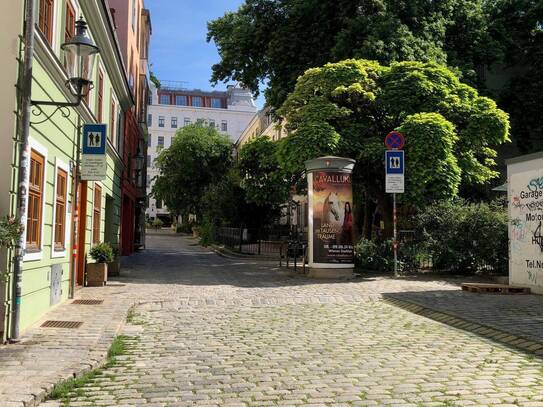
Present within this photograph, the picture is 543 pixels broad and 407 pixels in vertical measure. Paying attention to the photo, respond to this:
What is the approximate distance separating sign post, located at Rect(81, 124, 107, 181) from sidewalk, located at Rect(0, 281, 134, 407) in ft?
7.95

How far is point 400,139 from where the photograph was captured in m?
15.9

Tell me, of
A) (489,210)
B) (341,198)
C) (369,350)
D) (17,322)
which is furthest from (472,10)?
(17,322)

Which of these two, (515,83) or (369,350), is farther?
(515,83)

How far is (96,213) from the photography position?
1599 cm

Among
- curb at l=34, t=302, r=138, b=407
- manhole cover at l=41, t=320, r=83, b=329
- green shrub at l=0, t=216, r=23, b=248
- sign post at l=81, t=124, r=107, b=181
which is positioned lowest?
curb at l=34, t=302, r=138, b=407

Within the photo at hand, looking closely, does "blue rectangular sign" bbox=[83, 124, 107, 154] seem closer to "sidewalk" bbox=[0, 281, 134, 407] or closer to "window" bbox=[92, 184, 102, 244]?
"sidewalk" bbox=[0, 281, 134, 407]

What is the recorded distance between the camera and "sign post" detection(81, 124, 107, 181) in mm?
10812

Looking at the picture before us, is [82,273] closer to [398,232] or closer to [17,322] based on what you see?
[17,322]

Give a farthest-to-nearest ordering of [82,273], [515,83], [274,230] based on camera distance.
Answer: [274,230] < [515,83] < [82,273]

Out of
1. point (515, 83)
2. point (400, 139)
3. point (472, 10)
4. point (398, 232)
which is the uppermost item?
point (472, 10)

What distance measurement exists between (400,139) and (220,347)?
10.1 meters

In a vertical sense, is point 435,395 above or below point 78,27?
below

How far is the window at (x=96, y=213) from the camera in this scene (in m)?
15.5

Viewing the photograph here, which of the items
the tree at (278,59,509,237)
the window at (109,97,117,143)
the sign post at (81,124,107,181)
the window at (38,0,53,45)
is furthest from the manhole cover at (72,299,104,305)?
the window at (109,97,117,143)
